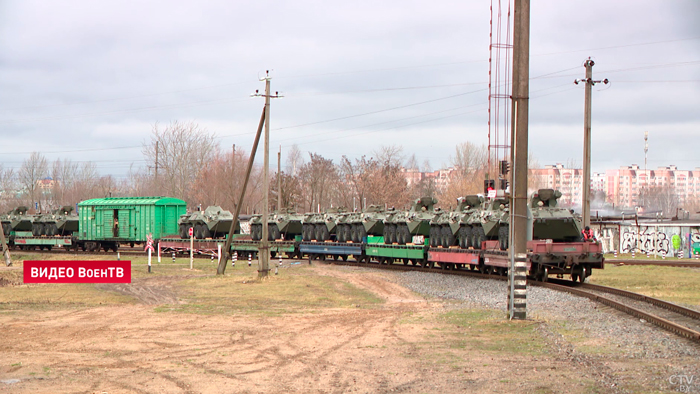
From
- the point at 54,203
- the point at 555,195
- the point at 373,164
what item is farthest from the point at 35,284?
the point at 54,203

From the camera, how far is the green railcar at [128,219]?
48188mm

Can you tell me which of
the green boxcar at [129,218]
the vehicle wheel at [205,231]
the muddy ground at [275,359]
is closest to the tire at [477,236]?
the muddy ground at [275,359]

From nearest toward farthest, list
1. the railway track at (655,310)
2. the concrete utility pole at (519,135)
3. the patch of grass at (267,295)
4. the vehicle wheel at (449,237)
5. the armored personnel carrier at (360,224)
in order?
the railway track at (655,310) → the concrete utility pole at (519,135) → the patch of grass at (267,295) → the vehicle wheel at (449,237) → the armored personnel carrier at (360,224)

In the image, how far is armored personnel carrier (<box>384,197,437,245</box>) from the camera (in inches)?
1431

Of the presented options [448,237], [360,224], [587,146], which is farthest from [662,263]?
[360,224]

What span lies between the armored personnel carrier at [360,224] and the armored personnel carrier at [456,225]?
16.2 feet

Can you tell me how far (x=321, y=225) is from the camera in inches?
1667

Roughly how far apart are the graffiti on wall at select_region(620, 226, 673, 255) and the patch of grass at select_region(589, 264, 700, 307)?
11.9 meters

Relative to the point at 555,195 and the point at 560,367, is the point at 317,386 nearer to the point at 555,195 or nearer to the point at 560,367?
the point at 560,367

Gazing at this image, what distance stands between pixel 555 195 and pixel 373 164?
56.7 meters

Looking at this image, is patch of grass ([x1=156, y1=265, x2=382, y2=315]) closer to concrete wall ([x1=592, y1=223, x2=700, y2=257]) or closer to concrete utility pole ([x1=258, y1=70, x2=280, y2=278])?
concrete utility pole ([x1=258, y1=70, x2=280, y2=278])

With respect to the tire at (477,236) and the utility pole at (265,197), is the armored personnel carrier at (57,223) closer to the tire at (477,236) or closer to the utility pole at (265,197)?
the utility pole at (265,197)

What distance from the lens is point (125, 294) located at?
2317cm

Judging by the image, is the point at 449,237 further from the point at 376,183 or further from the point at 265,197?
the point at 376,183
